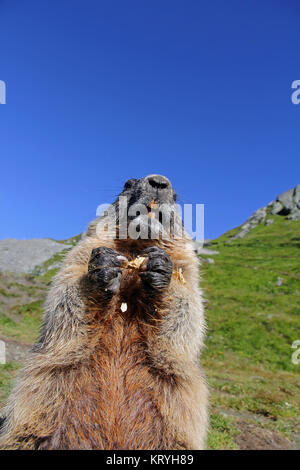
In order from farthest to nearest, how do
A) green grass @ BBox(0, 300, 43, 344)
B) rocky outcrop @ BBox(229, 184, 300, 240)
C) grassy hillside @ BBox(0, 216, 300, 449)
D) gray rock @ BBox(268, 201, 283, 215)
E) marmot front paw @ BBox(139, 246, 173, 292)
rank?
gray rock @ BBox(268, 201, 283, 215) → rocky outcrop @ BBox(229, 184, 300, 240) → green grass @ BBox(0, 300, 43, 344) → grassy hillside @ BBox(0, 216, 300, 449) → marmot front paw @ BBox(139, 246, 173, 292)

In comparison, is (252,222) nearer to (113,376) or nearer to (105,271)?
(105,271)

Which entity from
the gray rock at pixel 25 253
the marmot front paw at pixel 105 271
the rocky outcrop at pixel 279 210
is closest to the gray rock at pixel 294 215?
the rocky outcrop at pixel 279 210

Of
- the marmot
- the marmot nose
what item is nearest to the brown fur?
the marmot

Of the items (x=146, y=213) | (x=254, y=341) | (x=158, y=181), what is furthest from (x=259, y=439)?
(x=254, y=341)

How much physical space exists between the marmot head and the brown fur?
767mm

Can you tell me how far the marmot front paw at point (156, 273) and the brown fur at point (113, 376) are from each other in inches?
8.4

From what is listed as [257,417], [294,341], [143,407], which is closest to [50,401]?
[143,407]

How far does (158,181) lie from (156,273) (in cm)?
182

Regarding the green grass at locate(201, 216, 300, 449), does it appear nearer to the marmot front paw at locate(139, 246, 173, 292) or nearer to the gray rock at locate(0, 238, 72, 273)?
the marmot front paw at locate(139, 246, 173, 292)

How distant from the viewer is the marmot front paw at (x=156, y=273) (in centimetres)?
406

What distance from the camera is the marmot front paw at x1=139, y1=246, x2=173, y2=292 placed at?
4062 millimetres

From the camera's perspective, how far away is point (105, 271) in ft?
12.8

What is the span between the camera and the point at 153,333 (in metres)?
4.05
